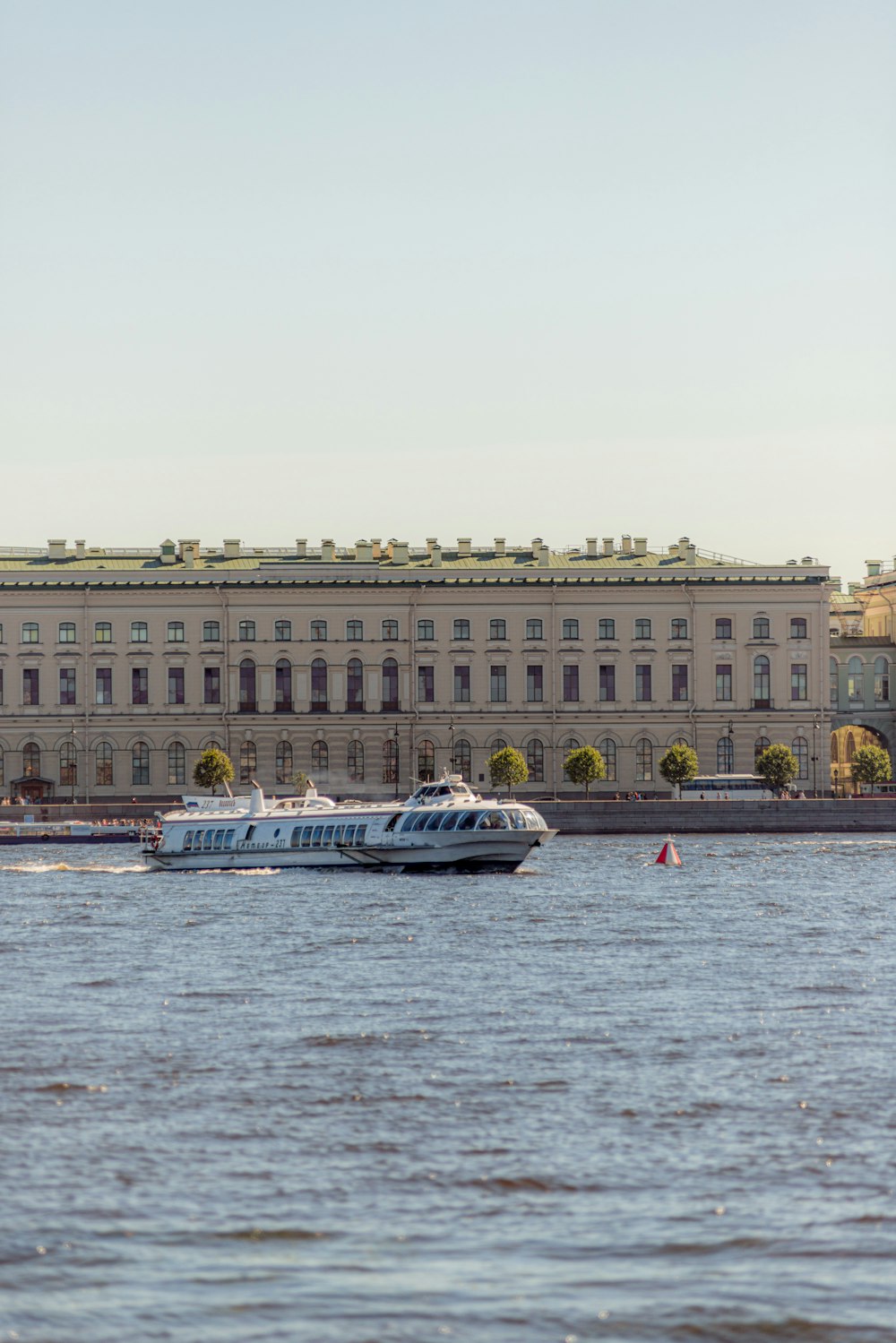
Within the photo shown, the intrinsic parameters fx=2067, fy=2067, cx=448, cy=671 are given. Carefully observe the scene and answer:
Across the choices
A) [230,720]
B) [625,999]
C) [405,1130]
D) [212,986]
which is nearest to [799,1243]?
[405,1130]

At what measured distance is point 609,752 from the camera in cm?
9962

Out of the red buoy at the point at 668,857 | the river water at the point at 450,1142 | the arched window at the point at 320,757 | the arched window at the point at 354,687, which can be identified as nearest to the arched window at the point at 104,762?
the arched window at the point at 320,757

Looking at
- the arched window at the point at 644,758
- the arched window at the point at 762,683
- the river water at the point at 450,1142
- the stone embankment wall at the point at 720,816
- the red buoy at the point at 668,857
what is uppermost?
the arched window at the point at 762,683

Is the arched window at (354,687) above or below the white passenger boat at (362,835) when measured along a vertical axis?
above

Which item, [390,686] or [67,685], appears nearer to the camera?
[67,685]

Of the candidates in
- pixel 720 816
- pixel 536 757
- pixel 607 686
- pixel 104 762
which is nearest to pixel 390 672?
pixel 536 757

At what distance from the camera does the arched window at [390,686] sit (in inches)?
3927

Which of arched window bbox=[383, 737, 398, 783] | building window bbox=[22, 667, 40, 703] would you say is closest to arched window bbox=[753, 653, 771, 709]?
arched window bbox=[383, 737, 398, 783]

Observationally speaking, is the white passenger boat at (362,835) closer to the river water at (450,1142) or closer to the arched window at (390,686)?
the river water at (450,1142)

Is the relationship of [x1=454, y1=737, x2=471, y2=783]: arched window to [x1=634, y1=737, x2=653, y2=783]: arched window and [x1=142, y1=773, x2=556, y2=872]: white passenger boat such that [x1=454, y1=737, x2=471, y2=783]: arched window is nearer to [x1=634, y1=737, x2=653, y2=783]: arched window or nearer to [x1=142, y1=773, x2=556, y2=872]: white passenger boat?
[x1=634, y1=737, x2=653, y2=783]: arched window

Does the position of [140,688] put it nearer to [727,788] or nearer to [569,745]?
[569,745]

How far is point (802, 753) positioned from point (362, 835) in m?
46.0

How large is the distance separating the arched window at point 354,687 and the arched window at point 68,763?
13164 millimetres

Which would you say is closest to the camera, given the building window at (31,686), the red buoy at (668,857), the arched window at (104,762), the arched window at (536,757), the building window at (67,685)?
the red buoy at (668,857)
